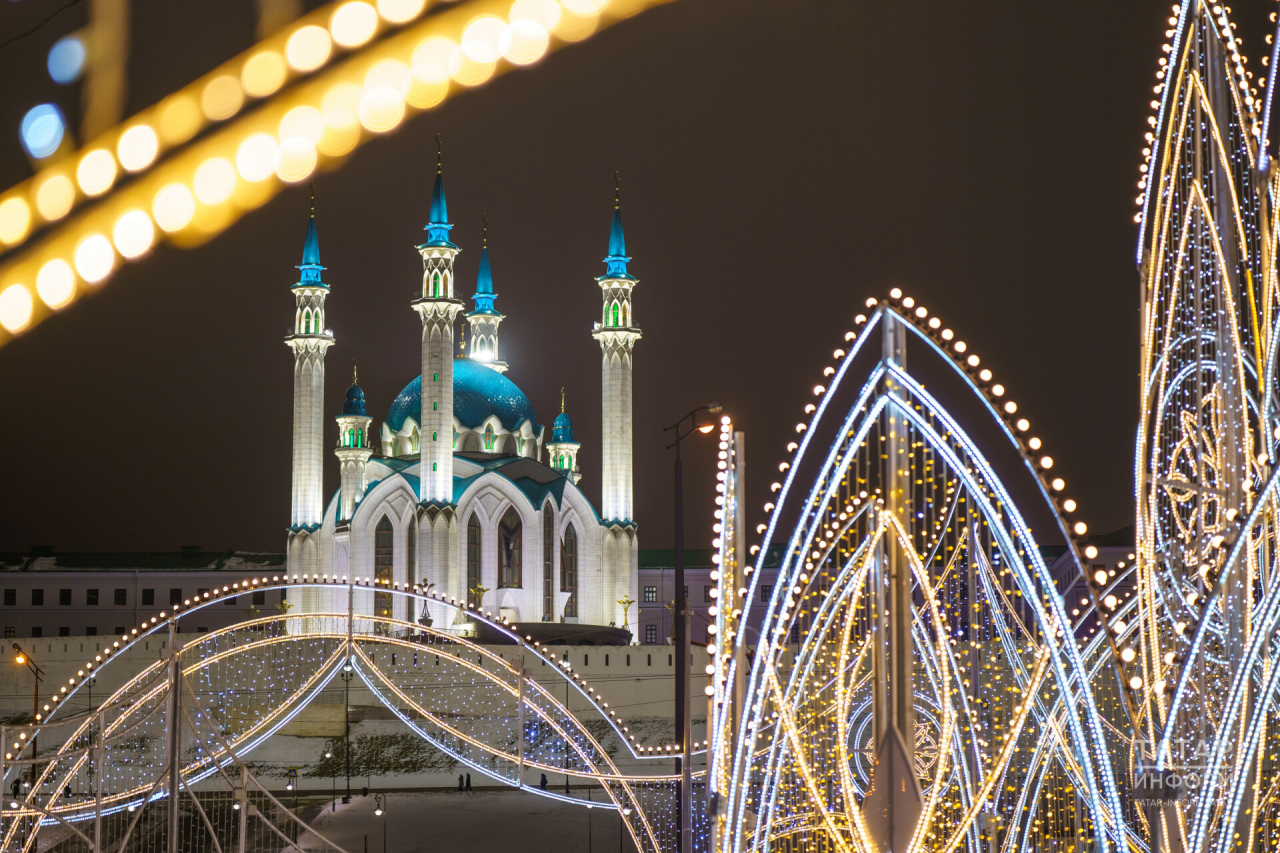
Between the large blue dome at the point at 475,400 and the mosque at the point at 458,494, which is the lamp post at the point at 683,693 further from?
the large blue dome at the point at 475,400

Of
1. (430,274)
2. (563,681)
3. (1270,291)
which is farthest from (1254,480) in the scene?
(430,274)

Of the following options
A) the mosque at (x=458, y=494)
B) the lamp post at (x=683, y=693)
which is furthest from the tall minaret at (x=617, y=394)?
the lamp post at (x=683, y=693)

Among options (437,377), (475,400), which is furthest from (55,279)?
(475,400)

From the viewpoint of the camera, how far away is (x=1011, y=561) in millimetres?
20391

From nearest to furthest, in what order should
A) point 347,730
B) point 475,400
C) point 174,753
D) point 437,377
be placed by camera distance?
1. point 174,753
2. point 347,730
3. point 437,377
4. point 475,400

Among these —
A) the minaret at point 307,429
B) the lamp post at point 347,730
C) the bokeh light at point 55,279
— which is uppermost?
the minaret at point 307,429

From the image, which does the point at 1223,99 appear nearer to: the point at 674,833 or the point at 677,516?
the point at 677,516

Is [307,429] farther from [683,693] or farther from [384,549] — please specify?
[683,693]

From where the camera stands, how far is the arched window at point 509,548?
254 feet

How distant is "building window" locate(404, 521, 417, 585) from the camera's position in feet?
250

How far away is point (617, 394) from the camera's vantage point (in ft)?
265

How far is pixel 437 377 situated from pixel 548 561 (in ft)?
34.9

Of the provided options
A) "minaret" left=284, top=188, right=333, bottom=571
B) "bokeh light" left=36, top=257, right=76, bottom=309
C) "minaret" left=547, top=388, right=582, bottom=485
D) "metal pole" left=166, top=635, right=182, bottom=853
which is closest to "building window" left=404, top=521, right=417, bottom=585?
"minaret" left=284, top=188, right=333, bottom=571

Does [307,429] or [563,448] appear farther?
[563,448]
